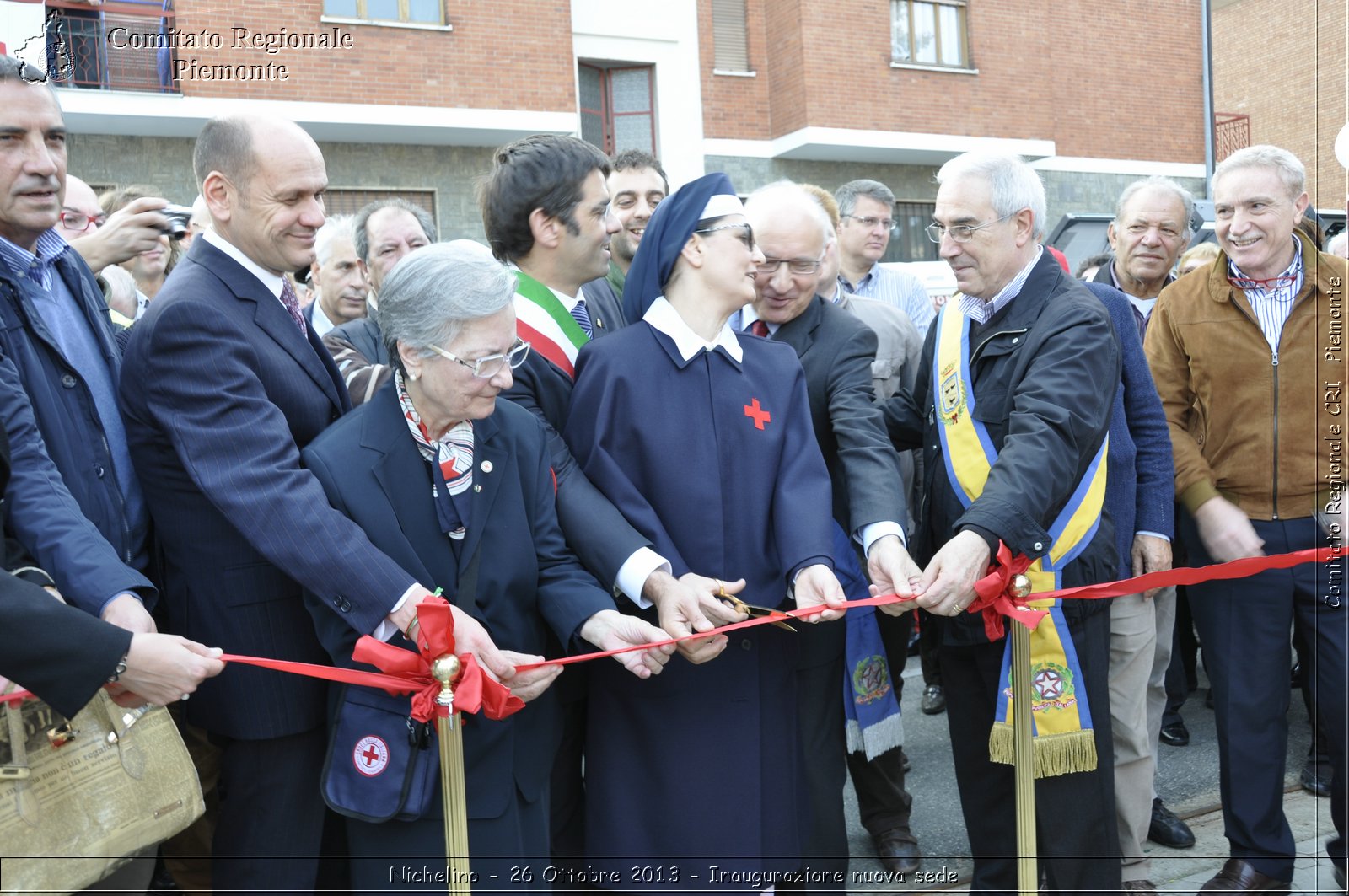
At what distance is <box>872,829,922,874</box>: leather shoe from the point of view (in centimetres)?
425

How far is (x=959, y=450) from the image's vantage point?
11.5ft

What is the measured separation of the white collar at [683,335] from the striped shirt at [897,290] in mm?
3590

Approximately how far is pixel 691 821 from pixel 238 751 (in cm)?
117

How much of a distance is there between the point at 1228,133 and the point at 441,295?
69.8 feet

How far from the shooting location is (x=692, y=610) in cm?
289

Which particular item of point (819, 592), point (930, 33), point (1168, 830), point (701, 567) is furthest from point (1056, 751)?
point (930, 33)

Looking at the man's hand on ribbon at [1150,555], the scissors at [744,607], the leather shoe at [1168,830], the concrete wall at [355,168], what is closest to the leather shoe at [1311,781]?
the leather shoe at [1168,830]

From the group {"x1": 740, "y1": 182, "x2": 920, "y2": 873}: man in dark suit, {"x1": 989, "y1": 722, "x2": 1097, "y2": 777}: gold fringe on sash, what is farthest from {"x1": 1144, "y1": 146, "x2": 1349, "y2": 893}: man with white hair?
{"x1": 740, "y1": 182, "x2": 920, "y2": 873}: man in dark suit

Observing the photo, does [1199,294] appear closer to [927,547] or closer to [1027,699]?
[927,547]

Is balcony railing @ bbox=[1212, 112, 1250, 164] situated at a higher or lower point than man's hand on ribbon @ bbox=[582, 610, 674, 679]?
higher

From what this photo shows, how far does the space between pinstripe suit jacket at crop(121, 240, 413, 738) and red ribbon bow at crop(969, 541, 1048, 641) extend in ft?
5.06

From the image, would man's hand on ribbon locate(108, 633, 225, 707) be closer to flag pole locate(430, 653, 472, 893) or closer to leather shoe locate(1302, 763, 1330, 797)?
flag pole locate(430, 653, 472, 893)

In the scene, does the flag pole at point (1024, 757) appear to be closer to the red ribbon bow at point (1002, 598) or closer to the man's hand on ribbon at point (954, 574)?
the red ribbon bow at point (1002, 598)

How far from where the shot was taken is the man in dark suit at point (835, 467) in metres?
3.40
